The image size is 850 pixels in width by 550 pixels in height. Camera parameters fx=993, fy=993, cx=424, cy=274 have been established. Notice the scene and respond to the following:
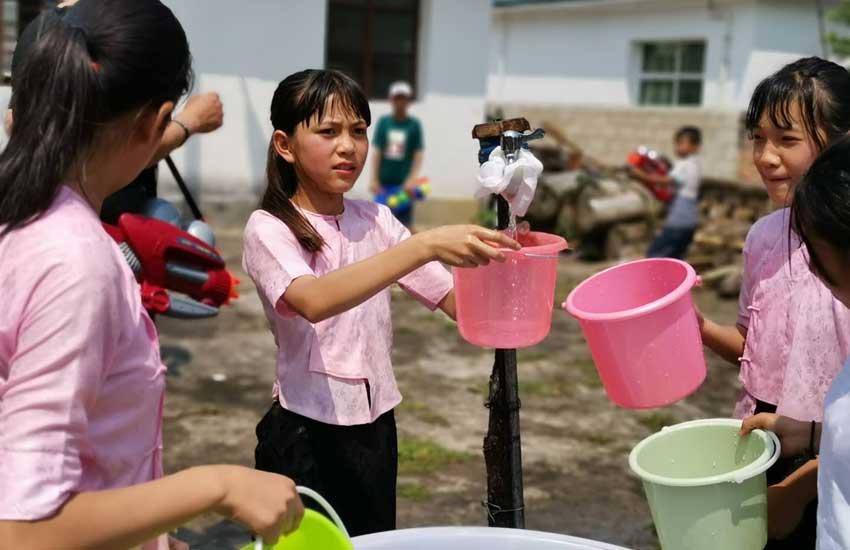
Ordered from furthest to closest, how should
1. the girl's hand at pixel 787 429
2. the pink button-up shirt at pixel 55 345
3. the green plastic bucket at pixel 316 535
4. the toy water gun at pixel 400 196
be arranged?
the toy water gun at pixel 400 196 → the girl's hand at pixel 787 429 → the green plastic bucket at pixel 316 535 → the pink button-up shirt at pixel 55 345

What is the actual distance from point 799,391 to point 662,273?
366 mm

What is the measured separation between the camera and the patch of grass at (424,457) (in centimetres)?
409

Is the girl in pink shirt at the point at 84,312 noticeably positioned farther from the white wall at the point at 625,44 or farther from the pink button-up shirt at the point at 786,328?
the white wall at the point at 625,44

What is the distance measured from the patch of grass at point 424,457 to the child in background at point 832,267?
2721mm

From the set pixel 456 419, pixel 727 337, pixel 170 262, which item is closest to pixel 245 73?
pixel 456 419

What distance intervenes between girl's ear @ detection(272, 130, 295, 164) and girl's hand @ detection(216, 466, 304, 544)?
3.65 feet

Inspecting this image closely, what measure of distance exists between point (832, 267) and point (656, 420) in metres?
3.44

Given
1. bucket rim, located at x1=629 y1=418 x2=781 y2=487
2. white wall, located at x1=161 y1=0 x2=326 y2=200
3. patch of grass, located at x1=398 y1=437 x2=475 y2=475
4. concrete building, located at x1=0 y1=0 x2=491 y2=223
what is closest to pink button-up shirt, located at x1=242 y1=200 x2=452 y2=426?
bucket rim, located at x1=629 y1=418 x2=781 y2=487

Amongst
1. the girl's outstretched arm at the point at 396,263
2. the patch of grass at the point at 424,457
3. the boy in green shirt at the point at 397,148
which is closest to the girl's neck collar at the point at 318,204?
the girl's outstretched arm at the point at 396,263

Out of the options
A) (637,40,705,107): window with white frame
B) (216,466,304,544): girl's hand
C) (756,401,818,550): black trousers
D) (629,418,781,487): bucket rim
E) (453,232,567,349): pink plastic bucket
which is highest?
(637,40,705,107): window with white frame

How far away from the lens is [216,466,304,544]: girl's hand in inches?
46.1

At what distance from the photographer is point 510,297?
187cm

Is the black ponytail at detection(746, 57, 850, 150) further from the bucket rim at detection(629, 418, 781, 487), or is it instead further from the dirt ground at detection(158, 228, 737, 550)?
the dirt ground at detection(158, 228, 737, 550)

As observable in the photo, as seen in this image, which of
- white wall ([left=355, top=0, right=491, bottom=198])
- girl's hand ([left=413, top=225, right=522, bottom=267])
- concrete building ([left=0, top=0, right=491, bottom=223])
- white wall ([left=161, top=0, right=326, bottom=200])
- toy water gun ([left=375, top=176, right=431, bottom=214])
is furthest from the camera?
white wall ([left=355, top=0, right=491, bottom=198])
